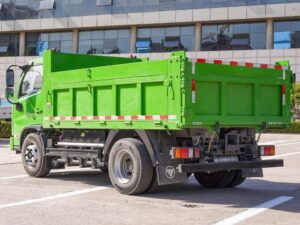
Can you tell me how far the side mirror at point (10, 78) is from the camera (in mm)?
13469

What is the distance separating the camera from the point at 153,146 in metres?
9.98

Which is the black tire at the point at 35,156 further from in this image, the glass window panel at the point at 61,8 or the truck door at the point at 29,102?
the glass window panel at the point at 61,8

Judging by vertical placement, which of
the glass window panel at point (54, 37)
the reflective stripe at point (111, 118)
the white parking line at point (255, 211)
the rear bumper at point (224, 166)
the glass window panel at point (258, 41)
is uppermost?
the glass window panel at point (54, 37)

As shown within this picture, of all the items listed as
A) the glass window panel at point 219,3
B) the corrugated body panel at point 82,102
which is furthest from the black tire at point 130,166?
the glass window panel at point 219,3

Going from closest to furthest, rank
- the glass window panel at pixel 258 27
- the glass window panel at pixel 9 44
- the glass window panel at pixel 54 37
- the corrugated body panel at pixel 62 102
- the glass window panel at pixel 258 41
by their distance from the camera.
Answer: the corrugated body panel at pixel 62 102 → the glass window panel at pixel 258 27 → the glass window panel at pixel 258 41 → the glass window panel at pixel 54 37 → the glass window panel at pixel 9 44

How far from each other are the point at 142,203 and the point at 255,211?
189cm

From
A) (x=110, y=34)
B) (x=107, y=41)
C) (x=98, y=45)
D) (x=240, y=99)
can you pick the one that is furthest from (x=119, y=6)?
(x=240, y=99)

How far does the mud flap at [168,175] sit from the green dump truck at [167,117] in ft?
0.06

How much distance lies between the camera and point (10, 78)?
1359cm

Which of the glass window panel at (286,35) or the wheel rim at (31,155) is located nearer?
the wheel rim at (31,155)

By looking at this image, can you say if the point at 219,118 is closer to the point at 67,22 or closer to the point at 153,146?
the point at 153,146

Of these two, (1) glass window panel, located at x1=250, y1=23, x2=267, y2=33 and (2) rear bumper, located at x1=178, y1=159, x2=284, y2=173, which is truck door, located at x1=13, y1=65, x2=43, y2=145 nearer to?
(2) rear bumper, located at x1=178, y1=159, x2=284, y2=173

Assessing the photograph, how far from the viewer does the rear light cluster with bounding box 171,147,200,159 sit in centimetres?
959

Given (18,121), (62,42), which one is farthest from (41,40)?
(18,121)
